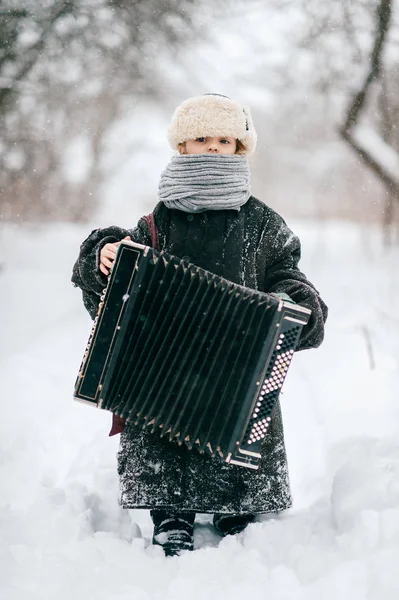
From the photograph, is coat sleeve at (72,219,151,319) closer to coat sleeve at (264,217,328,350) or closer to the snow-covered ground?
coat sleeve at (264,217,328,350)

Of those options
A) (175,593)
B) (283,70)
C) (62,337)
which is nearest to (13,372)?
(62,337)

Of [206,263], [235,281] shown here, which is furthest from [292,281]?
[206,263]

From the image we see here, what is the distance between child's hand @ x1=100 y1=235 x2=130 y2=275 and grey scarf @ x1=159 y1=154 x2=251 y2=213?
0.95 feet

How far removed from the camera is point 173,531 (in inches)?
82.2

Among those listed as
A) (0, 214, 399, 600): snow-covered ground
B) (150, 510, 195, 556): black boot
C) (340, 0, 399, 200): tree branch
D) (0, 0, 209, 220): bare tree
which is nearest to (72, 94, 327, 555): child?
(150, 510, 195, 556): black boot

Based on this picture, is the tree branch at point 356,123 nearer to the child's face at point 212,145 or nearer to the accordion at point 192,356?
the child's face at point 212,145

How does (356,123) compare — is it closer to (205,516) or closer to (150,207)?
(150,207)

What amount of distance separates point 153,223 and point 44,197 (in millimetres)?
5269

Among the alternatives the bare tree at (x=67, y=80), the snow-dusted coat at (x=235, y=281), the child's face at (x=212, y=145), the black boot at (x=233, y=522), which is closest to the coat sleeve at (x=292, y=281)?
the snow-dusted coat at (x=235, y=281)

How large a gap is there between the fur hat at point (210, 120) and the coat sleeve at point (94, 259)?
1.23 ft

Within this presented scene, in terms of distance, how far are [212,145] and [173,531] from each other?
4.67ft

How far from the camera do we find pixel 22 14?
19.1ft

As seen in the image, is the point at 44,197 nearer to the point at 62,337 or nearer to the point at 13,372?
the point at 62,337

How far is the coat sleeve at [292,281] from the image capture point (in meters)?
2.04
